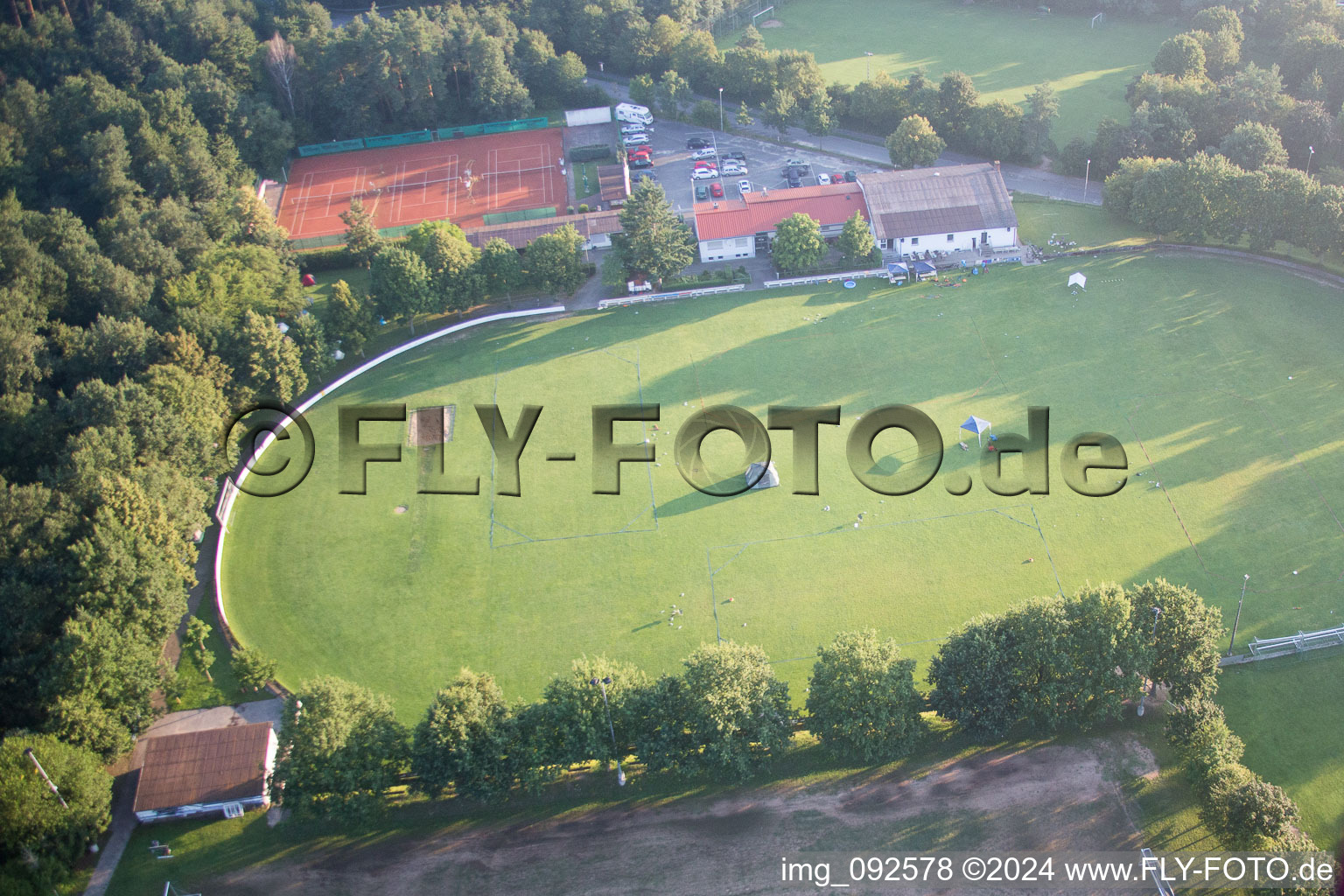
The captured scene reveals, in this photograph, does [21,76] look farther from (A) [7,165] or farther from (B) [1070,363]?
(B) [1070,363]

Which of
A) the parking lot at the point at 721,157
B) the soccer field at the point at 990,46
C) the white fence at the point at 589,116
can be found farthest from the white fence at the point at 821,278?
the white fence at the point at 589,116

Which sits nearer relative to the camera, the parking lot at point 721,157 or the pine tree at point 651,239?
the pine tree at point 651,239

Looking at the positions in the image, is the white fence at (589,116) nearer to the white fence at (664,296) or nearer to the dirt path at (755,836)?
the white fence at (664,296)

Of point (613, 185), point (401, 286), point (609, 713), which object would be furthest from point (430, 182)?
point (609, 713)

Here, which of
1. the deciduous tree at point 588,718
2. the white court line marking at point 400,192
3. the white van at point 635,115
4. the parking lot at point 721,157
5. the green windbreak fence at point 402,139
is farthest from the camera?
the green windbreak fence at point 402,139

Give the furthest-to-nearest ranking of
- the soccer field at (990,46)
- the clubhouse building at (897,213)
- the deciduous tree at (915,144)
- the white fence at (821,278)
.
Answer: the soccer field at (990,46)
the deciduous tree at (915,144)
the clubhouse building at (897,213)
the white fence at (821,278)

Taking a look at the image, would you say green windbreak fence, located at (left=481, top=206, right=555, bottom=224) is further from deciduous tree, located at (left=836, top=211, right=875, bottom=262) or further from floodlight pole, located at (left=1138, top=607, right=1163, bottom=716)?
floodlight pole, located at (left=1138, top=607, right=1163, bottom=716)
